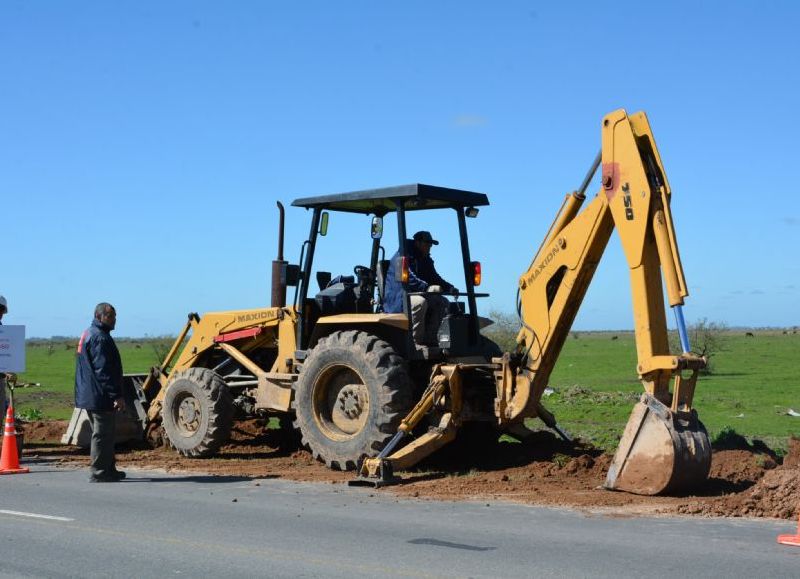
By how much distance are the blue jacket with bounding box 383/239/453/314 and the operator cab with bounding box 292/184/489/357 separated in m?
0.09

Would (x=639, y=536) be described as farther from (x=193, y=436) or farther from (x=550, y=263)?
(x=193, y=436)

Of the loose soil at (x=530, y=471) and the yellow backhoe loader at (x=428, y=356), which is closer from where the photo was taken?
the loose soil at (x=530, y=471)

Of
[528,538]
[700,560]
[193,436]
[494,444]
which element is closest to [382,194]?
[494,444]

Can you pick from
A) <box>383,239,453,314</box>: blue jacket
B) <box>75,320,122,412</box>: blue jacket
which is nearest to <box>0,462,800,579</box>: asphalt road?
<box>75,320,122,412</box>: blue jacket

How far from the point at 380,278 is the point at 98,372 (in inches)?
135

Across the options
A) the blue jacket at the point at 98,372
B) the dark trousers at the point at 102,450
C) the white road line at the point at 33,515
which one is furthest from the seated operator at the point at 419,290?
the white road line at the point at 33,515

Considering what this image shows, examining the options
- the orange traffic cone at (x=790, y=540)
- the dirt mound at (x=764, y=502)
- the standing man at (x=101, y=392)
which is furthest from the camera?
the standing man at (x=101, y=392)

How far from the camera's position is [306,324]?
509 inches

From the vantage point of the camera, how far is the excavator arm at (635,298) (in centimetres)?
929

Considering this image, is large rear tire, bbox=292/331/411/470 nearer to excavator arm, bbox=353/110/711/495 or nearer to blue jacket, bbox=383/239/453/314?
excavator arm, bbox=353/110/711/495

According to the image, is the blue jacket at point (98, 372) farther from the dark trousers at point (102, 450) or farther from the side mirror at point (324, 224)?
the side mirror at point (324, 224)

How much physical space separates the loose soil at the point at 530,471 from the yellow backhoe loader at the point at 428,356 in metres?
0.28

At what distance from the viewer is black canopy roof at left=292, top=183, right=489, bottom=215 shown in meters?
→ 11.7

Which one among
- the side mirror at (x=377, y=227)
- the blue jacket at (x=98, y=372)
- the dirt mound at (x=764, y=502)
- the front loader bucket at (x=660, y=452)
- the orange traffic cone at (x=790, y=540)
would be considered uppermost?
the side mirror at (x=377, y=227)
